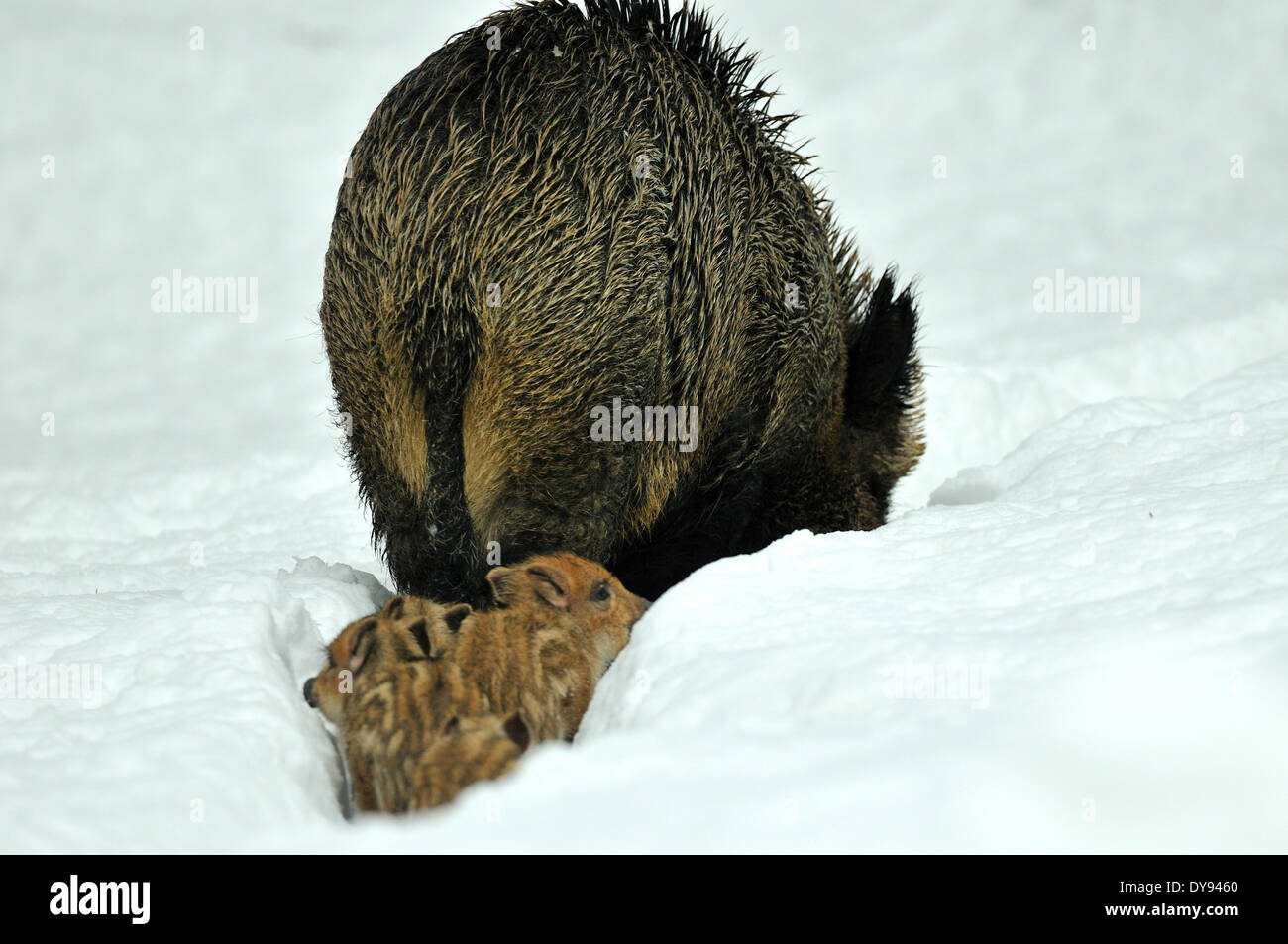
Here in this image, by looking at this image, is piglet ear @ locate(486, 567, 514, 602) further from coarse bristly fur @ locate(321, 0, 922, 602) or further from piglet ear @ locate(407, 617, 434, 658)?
coarse bristly fur @ locate(321, 0, 922, 602)

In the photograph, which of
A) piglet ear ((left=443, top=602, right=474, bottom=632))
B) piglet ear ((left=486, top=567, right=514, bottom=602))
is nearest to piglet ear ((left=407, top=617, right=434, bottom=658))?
→ piglet ear ((left=443, top=602, right=474, bottom=632))

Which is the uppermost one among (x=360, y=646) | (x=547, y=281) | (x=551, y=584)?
(x=547, y=281)

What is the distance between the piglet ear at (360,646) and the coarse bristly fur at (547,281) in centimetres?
80

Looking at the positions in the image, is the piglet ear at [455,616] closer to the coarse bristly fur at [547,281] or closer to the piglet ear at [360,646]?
the piglet ear at [360,646]

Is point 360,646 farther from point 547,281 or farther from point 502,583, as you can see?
point 547,281

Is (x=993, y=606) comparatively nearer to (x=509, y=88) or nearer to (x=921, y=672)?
(x=921, y=672)

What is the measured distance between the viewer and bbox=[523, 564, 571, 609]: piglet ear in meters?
2.85

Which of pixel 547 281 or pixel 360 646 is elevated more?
pixel 547 281

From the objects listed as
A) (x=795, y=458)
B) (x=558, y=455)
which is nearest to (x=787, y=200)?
(x=795, y=458)

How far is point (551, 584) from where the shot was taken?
2877mm

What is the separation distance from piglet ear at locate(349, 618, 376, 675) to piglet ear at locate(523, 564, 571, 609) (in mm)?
414

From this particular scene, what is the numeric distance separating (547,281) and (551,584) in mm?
855

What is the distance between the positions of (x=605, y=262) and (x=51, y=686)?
1.73 metres

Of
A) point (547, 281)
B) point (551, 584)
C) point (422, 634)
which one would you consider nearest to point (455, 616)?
point (422, 634)
